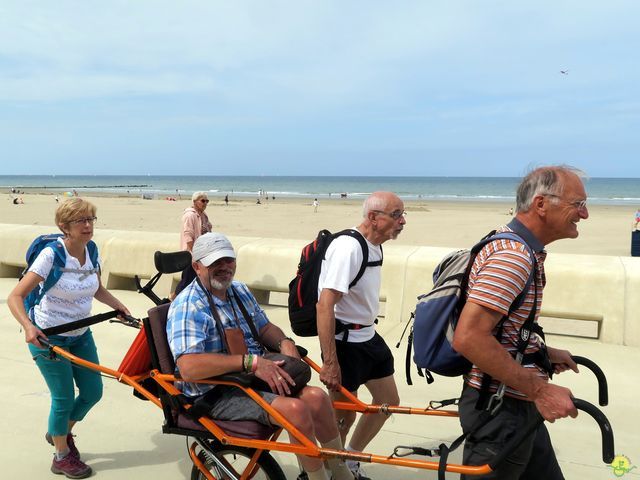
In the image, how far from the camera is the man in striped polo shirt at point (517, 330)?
7.41 ft

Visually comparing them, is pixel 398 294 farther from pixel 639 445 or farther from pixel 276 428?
pixel 276 428

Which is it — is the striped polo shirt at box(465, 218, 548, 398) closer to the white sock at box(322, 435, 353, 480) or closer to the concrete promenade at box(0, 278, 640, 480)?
the white sock at box(322, 435, 353, 480)

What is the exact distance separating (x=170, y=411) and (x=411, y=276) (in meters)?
4.32

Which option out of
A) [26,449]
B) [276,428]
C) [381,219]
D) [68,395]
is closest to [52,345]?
[68,395]

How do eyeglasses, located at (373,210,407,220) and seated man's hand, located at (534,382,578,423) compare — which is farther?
eyeglasses, located at (373,210,407,220)

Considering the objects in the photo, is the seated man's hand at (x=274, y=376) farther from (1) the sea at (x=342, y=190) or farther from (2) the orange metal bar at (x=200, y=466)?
(1) the sea at (x=342, y=190)

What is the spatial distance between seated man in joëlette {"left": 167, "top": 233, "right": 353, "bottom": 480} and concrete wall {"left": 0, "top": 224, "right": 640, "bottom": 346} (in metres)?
3.97

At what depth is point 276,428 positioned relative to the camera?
2936 millimetres

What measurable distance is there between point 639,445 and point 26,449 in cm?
425

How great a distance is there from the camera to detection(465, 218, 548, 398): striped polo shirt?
225 cm

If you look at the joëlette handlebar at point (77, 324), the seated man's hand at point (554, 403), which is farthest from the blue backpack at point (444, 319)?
the joëlette handlebar at point (77, 324)

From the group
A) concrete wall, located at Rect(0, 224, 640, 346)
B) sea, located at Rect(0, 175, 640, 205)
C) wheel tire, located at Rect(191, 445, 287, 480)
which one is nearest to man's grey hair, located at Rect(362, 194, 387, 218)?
wheel tire, located at Rect(191, 445, 287, 480)

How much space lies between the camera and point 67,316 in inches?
152

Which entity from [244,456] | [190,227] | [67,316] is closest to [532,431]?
[244,456]
